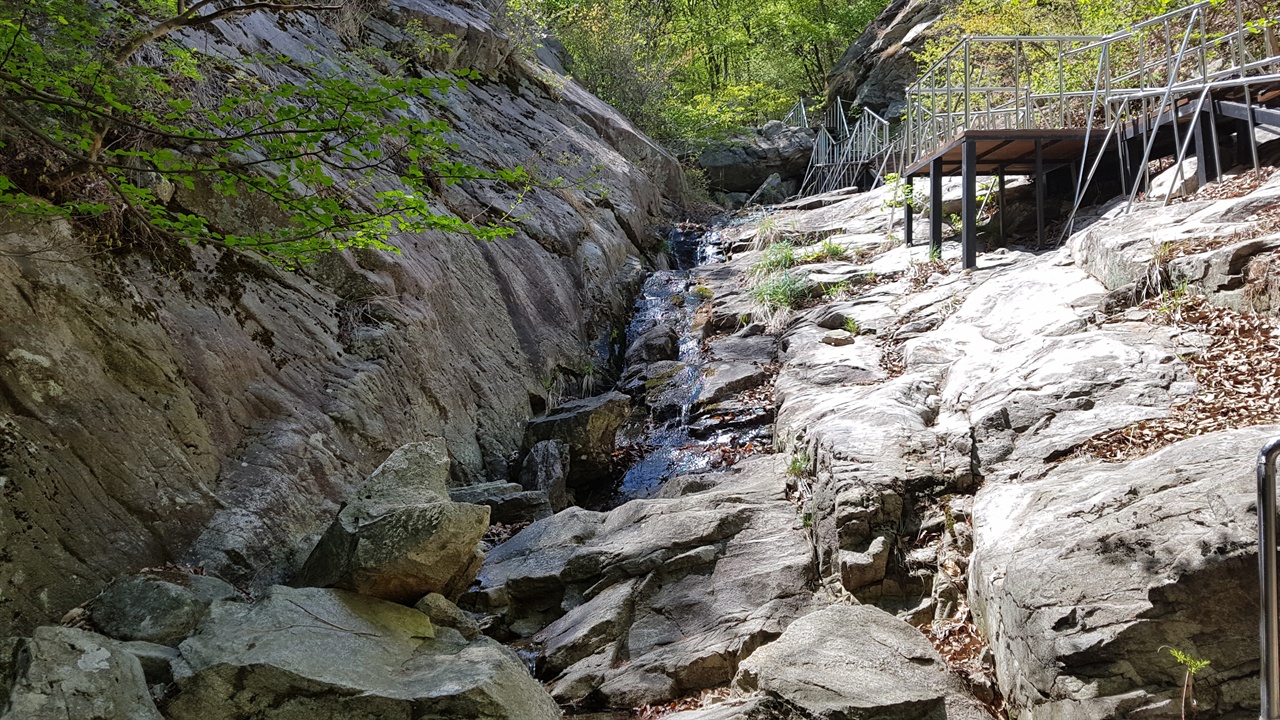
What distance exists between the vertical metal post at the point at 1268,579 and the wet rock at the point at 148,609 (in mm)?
4864

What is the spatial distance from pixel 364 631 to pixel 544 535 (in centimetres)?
242

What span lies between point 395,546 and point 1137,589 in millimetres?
4157

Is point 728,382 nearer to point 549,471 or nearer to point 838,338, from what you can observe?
point 838,338

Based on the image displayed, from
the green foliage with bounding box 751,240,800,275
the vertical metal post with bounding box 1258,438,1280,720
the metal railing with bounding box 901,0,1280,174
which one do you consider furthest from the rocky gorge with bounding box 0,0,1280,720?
the green foliage with bounding box 751,240,800,275

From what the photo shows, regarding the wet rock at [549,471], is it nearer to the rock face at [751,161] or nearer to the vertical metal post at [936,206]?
the vertical metal post at [936,206]

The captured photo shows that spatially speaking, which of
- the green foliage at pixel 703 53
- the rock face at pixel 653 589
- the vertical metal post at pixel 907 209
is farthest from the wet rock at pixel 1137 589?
the green foliage at pixel 703 53

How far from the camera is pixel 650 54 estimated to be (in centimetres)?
2502

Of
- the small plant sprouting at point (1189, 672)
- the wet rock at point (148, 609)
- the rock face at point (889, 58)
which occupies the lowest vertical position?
the wet rock at point (148, 609)

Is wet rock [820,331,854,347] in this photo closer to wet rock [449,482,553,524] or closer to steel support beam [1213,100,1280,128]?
wet rock [449,482,553,524]

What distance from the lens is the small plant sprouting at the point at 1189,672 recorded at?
323cm

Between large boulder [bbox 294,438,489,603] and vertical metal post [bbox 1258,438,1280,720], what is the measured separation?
13.9 ft

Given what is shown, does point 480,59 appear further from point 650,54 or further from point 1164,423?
point 1164,423

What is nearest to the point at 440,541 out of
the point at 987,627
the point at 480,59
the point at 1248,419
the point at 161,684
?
the point at 161,684

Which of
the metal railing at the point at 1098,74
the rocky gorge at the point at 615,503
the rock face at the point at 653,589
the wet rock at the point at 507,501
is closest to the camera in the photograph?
the rocky gorge at the point at 615,503
